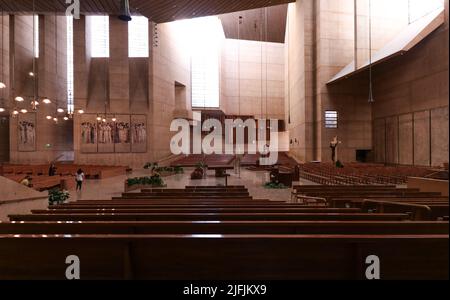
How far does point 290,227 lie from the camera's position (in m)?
1.97

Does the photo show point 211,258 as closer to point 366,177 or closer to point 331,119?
point 366,177

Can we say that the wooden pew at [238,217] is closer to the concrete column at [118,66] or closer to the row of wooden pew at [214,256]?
the row of wooden pew at [214,256]

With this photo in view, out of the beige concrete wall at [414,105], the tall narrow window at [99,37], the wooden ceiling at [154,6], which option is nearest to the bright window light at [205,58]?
the wooden ceiling at [154,6]

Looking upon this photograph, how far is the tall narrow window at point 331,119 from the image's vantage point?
19.6 m

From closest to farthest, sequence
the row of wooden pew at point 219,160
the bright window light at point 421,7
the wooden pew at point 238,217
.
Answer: the wooden pew at point 238,217 → the bright window light at point 421,7 → the row of wooden pew at point 219,160

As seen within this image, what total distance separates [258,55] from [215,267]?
1208 inches

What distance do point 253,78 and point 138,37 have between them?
13215 millimetres

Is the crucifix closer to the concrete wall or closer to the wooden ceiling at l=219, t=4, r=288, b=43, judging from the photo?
the concrete wall

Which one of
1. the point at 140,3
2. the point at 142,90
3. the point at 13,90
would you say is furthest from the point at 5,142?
the point at 140,3

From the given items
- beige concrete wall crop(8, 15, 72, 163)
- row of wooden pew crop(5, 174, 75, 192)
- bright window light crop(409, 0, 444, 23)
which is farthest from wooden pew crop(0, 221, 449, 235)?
beige concrete wall crop(8, 15, 72, 163)

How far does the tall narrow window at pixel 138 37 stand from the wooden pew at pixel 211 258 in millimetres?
23169

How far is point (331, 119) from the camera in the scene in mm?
19688

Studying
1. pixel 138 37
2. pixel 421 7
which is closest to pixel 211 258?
pixel 421 7
